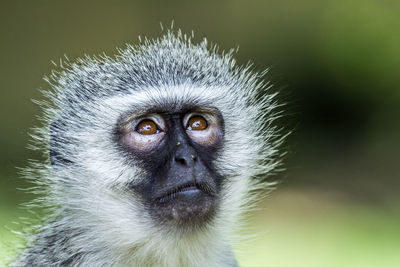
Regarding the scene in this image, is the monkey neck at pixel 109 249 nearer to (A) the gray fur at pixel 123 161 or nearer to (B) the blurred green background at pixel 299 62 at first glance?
(A) the gray fur at pixel 123 161

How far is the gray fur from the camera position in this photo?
12.1 ft

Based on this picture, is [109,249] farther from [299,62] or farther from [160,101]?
[299,62]

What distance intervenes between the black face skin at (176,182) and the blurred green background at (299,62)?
15.5 ft

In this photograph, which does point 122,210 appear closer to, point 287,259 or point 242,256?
point 242,256

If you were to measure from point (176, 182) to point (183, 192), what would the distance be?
7 centimetres

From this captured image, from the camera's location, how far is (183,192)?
3.48 m

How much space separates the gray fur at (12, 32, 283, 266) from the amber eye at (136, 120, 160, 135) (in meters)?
0.10

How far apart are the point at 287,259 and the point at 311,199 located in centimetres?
160

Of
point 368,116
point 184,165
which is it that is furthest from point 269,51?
point 184,165

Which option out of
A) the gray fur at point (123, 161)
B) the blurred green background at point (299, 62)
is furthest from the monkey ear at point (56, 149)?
the blurred green background at point (299, 62)

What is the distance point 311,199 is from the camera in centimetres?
849

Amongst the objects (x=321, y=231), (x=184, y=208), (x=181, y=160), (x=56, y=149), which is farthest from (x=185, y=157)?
(x=321, y=231)

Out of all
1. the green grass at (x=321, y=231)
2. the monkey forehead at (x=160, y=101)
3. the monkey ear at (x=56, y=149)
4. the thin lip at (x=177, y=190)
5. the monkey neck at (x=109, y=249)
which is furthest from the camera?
the green grass at (x=321, y=231)

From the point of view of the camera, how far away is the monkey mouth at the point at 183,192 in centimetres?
348
